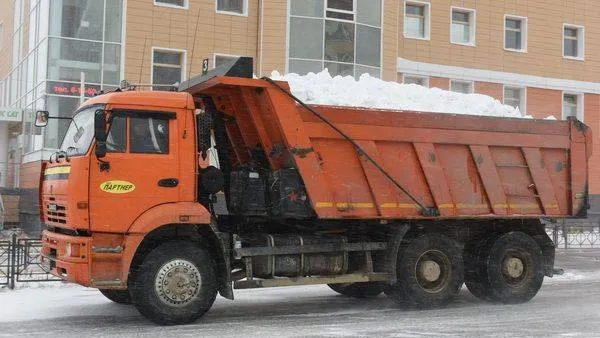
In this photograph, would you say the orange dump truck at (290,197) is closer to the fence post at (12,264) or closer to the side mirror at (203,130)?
the side mirror at (203,130)

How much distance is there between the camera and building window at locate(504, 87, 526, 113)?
33.0 metres

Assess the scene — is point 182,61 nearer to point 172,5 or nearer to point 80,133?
point 172,5

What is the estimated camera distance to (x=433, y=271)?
36.4ft

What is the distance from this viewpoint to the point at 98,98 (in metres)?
9.52

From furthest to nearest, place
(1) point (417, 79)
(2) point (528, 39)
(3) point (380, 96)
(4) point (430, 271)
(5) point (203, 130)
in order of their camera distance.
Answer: (2) point (528, 39)
(1) point (417, 79)
(3) point (380, 96)
(4) point (430, 271)
(5) point (203, 130)

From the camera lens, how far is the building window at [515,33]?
3288cm

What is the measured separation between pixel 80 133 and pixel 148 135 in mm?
890

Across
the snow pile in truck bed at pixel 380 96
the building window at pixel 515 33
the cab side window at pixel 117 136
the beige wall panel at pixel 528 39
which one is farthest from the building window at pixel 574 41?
the cab side window at pixel 117 136

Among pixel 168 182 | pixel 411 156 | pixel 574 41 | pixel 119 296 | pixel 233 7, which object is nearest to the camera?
pixel 168 182

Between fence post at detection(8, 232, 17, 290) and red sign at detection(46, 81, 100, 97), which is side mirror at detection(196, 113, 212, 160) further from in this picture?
red sign at detection(46, 81, 100, 97)

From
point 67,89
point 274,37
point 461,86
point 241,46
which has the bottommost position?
point 67,89

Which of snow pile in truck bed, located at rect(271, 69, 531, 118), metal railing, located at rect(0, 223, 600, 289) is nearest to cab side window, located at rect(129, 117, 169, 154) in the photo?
snow pile in truck bed, located at rect(271, 69, 531, 118)

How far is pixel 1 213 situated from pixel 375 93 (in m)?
15.3

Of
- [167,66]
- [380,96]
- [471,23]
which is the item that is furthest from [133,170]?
[471,23]
